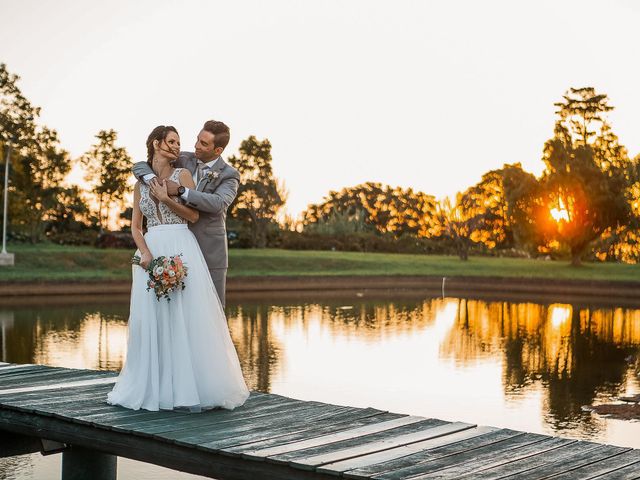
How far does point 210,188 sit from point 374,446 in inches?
84.6

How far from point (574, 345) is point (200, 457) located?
42.0 ft

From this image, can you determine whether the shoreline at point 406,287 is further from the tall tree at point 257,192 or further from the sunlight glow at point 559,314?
the tall tree at point 257,192

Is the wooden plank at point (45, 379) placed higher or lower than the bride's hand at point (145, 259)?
lower

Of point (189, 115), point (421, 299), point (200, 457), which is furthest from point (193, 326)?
point (189, 115)

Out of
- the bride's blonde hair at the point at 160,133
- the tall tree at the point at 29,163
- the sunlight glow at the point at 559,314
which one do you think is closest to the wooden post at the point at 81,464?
the bride's blonde hair at the point at 160,133

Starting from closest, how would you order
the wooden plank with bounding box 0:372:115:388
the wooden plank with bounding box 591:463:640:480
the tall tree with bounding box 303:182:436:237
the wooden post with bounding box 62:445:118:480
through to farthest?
1. the wooden plank with bounding box 591:463:640:480
2. the wooden post with bounding box 62:445:118:480
3. the wooden plank with bounding box 0:372:115:388
4. the tall tree with bounding box 303:182:436:237

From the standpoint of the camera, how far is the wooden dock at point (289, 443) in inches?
199

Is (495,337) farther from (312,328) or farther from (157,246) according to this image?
(157,246)

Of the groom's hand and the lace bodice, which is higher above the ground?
the groom's hand

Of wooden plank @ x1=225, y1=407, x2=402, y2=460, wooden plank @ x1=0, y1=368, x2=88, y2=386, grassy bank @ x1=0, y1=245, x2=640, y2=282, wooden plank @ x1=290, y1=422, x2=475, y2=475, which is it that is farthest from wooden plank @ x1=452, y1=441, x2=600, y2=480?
grassy bank @ x1=0, y1=245, x2=640, y2=282

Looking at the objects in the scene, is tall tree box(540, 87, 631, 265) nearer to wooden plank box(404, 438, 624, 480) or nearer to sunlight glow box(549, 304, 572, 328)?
sunlight glow box(549, 304, 572, 328)

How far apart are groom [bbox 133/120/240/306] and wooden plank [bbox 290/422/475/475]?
5.64ft

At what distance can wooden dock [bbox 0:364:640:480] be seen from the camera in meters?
5.07

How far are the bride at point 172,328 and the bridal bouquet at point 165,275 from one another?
7cm
